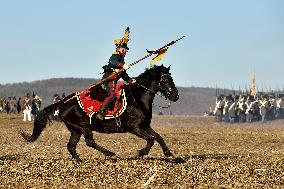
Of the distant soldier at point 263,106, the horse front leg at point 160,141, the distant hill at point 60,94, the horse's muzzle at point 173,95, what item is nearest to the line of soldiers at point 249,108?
the distant soldier at point 263,106

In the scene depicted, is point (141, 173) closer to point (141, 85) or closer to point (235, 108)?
point (141, 85)

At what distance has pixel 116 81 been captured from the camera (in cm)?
1645

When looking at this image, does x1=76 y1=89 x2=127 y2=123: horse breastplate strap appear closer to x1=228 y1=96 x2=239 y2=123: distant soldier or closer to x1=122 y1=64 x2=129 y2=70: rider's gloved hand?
x1=122 y1=64 x2=129 y2=70: rider's gloved hand

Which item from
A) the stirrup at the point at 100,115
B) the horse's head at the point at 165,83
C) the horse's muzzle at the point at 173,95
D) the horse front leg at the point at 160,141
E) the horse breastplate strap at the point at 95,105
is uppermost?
the horse's head at the point at 165,83

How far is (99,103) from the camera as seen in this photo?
54.2 feet

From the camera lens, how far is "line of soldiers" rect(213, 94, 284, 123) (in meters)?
63.2

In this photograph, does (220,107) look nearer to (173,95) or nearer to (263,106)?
(263,106)

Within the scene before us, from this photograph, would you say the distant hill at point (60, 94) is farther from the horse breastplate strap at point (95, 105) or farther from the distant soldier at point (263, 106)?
the horse breastplate strap at point (95, 105)

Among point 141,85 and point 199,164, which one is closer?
point 199,164

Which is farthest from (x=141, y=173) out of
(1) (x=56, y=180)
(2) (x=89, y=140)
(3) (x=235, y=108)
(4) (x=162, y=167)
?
(3) (x=235, y=108)

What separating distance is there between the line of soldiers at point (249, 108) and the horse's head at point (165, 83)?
46879mm

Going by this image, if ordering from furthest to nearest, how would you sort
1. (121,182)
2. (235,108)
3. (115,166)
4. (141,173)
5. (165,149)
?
(235,108), (165,149), (115,166), (141,173), (121,182)

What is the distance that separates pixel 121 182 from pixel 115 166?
220cm

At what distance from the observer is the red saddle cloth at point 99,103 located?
642 inches
